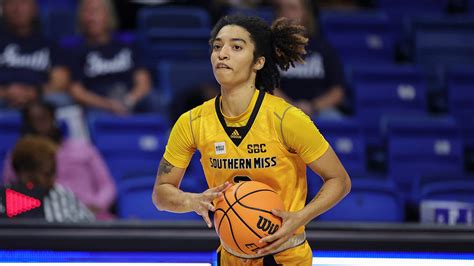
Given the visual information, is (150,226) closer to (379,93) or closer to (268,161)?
(268,161)

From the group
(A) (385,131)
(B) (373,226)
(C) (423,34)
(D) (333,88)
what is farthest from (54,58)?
(B) (373,226)

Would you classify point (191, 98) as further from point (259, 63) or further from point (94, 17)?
point (259, 63)

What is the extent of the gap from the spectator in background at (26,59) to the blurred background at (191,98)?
11 millimetres

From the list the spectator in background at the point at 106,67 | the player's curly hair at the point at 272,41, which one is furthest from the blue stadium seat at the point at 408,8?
the player's curly hair at the point at 272,41

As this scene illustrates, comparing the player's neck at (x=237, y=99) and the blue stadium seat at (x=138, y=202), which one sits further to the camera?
the blue stadium seat at (x=138, y=202)

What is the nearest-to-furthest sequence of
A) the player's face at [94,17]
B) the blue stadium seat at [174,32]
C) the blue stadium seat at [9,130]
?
1. the blue stadium seat at [9,130]
2. the player's face at [94,17]
3. the blue stadium seat at [174,32]

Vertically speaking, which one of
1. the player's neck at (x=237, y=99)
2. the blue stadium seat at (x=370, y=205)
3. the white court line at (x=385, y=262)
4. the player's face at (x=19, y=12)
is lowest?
the blue stadium seat at (x=370, y=205)

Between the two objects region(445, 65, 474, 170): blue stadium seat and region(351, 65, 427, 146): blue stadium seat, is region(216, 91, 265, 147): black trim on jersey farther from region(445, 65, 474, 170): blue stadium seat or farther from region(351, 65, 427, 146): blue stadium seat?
region(445, 65, 474, 170): blue stadium seat

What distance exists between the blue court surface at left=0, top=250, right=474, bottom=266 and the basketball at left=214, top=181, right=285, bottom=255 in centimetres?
75

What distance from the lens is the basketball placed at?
3.00 metres

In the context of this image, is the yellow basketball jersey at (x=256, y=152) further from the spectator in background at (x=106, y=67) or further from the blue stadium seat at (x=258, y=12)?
the blue stadium seat at (x=258, y=12)

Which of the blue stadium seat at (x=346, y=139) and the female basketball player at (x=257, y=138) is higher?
the female basketball player at (x=257, y=138)

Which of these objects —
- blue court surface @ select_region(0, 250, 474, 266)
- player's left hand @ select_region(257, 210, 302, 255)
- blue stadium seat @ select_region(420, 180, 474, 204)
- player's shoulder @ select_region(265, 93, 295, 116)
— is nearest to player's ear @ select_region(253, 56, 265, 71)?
player's shoulder @ select_region(265, 93, 295, 116)

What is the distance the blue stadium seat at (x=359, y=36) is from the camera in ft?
24.8
